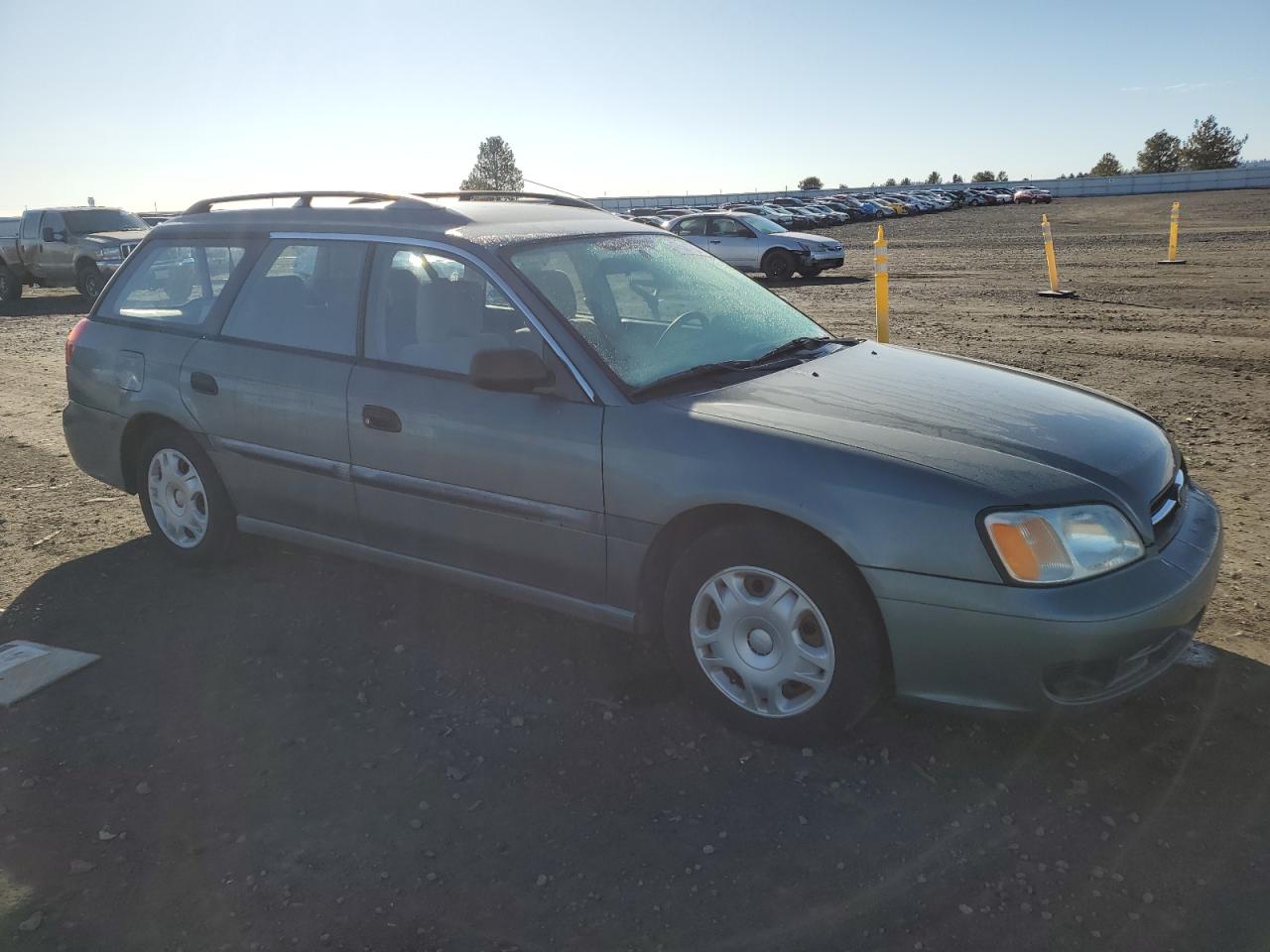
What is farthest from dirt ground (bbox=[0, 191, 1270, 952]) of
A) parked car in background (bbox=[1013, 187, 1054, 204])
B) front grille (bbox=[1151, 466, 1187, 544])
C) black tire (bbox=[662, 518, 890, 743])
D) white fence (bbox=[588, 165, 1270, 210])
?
parked car in background (bbox=[1013, 187, 1054, 204])

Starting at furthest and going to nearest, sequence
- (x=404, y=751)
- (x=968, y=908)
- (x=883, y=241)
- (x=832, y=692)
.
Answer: (x=883, y=241) < (x=404, y=751) < (x=832, y=692) < (x=968, y=908)

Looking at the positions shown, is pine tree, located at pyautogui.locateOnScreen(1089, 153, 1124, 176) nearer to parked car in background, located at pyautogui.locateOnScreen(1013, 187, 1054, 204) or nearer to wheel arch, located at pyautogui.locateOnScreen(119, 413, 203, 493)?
parked car in background, located at pyautogui.locateOnScreen(1013, 187, 1054, 204)

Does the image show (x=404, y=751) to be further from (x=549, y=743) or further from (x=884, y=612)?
(x=884, y=612)

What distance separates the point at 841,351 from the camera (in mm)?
4246

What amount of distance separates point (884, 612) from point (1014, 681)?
403mm

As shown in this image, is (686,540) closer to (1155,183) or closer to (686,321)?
(686,321)

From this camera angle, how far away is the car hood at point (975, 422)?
3029 millimetres

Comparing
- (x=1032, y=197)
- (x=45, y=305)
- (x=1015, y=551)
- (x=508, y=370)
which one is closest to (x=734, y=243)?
(x=45, y=305)

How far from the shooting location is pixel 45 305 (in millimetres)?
20016

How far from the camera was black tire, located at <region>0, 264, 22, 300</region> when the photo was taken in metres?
20.0

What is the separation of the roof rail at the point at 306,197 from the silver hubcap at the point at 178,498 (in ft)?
4.17

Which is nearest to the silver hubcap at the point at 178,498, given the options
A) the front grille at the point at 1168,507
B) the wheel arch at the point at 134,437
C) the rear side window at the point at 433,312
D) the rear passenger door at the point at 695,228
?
the wheel arch at the point at 134,437

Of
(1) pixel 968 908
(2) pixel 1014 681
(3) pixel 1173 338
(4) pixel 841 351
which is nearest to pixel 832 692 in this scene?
(2) pixel 1014 681

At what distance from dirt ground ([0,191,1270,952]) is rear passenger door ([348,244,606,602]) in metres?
0.49
